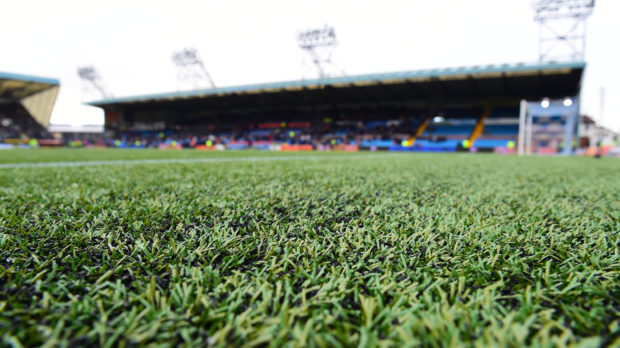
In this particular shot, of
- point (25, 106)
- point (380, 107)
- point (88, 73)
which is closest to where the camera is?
point (380, 107)

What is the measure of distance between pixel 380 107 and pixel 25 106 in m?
40.4

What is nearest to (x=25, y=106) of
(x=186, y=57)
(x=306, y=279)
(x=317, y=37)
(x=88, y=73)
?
(x=88, y=73)

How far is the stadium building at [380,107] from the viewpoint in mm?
17719

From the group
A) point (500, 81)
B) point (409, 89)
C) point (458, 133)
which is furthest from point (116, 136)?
point (500, 81)

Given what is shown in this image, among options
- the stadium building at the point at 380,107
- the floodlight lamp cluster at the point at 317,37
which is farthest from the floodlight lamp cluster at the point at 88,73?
the floodlight lamp cluster at the point at 317,37

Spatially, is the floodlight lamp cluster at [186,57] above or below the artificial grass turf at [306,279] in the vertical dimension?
above

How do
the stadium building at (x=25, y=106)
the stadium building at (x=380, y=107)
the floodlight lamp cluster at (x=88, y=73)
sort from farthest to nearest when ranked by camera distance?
the floodlight lamp cluster at (x=88, y=73) < the stadium building at (x=25, y=106) < the stadium building at (x=380, y=107)

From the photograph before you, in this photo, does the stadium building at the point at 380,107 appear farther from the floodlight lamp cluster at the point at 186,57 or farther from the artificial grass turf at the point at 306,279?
the artificial grass turf at the point at 306,279

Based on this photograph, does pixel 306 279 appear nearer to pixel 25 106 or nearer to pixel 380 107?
pixel 380 107

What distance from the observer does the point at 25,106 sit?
122ft

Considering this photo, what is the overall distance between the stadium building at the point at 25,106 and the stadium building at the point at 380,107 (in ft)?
22.6

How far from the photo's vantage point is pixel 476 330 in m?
0.41

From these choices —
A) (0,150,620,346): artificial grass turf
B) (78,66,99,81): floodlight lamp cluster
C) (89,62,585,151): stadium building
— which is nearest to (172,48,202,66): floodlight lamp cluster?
(89,62,585,151): stadium building

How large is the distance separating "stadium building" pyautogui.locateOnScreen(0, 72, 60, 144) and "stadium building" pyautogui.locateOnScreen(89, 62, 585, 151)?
22.6 ft
